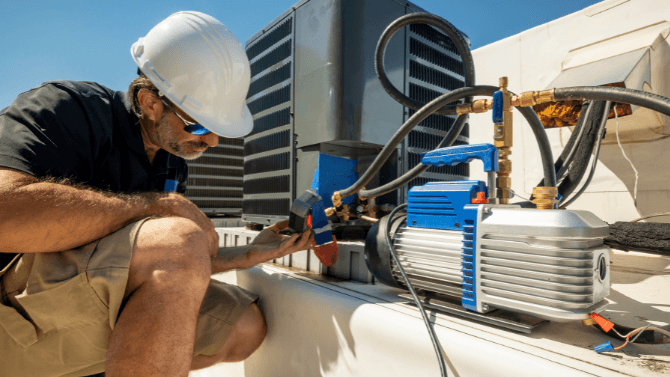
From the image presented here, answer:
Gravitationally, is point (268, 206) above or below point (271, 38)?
below

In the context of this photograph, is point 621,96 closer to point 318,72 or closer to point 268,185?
point 318,72

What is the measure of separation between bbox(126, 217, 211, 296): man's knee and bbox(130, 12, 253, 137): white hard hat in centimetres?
34

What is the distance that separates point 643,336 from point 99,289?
87cm

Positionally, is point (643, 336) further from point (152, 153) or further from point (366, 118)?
point (152, 153)

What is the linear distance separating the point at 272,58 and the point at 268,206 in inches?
22.6

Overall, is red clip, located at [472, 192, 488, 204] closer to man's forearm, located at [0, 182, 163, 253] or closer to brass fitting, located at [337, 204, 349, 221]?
brass fitting, located at [337, 204, 349, 221]

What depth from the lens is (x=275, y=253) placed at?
89cm

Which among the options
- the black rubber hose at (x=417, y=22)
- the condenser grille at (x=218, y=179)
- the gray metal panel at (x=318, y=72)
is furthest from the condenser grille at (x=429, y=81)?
the condenser grille at (x=218, y=179)

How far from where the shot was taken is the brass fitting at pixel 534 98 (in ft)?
2.12

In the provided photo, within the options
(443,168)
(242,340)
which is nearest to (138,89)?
(242,340)

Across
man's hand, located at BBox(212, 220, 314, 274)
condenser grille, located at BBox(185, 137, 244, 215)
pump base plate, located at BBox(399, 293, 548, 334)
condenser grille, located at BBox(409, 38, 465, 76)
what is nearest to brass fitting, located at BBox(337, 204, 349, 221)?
man's hand, located at BBox(212, 220, 314, 274)

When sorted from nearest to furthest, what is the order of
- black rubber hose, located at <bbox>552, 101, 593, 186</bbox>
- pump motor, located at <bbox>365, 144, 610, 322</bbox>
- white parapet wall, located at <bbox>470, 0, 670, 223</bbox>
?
pump motor, located at <bbox>365, 144, 610, 322</bbox>, black rubber hose, located at <bbox>552, 101, 593, 186</bbox>, white parapet wall, located at <bbox>470, 0, 670, 223</bbox>

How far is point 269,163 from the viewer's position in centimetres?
130

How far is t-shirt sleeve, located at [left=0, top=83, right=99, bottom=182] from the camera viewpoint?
0.59 metres
